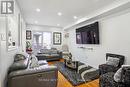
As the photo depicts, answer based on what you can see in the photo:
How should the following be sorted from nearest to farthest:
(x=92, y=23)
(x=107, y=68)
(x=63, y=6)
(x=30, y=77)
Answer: (x=30, y=77) → (x=107, y=68) → (x=63, y=6) → (x=92, y=23)

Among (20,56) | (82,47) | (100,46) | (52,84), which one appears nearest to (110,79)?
(52,84)

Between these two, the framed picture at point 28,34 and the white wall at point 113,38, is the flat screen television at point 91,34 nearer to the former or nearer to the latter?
the white wall at point 113,38

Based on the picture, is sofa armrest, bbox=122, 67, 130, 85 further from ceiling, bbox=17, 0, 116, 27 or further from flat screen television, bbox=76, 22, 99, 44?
flat screen television, bbox=76, 22, 99, 44

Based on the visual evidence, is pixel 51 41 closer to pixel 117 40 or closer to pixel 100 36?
pixel 100 36

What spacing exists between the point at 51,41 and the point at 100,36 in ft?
15.0

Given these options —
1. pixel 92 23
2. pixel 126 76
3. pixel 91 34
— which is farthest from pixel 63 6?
pixel 126 76

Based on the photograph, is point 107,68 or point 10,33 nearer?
point 10,33

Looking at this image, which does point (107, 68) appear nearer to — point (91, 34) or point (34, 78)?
point (91, 34)

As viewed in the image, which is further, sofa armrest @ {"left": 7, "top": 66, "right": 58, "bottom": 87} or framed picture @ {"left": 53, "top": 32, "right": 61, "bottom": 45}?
framed picture @ {"left": 53, "top": 32, "right": 61, "bottom": 45}

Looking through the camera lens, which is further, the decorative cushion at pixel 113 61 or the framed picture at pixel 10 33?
the decorative cushion at pixel 113 61

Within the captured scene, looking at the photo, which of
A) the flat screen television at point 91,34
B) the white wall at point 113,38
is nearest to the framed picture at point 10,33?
the flat screen television at point 91,34

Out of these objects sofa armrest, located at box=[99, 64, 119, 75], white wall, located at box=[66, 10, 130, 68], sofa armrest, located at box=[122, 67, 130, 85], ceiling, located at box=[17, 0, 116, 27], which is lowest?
sofa armrest, located at box=[99, 64, 119, 75]

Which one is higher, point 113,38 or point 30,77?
point 113,38

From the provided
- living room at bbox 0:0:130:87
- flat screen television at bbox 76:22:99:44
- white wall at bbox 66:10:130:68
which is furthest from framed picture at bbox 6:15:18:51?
white wall at bbox 66:10:130:68
